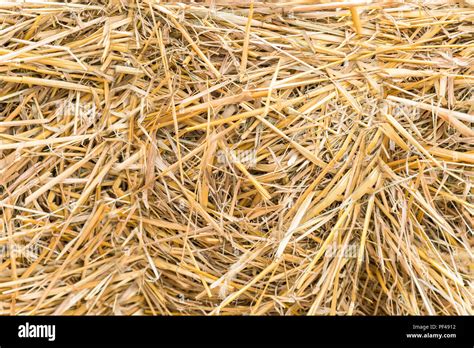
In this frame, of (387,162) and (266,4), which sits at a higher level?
(266,4)

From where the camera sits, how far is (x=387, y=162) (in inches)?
50.0

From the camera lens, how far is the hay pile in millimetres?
1200

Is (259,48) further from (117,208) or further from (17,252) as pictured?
(17,252)

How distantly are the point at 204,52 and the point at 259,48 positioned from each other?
0.12m

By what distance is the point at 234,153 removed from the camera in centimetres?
123

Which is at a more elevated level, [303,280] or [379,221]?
[379,221]

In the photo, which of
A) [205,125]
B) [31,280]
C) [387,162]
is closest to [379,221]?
[387,162]

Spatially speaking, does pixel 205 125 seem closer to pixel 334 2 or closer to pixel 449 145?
pixel 334 2

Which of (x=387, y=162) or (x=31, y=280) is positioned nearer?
(x=31, y=280)

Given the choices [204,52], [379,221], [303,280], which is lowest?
[303,280]

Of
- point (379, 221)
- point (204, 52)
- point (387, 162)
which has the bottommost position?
A: point (379, 221)

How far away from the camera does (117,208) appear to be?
1.24 meters

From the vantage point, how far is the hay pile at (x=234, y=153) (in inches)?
47.3

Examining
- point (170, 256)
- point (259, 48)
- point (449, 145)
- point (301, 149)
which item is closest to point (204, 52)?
point (259, 48)
